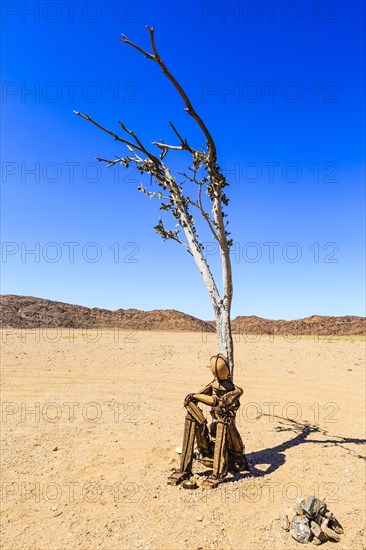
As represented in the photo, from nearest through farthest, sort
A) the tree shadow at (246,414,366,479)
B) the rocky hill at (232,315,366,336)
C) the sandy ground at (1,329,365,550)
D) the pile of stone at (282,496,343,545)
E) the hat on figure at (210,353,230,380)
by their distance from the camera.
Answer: the pile of stone at (282,496,343,545) < the sandy ground at (1,329,365,550) < the hat on figure at (210,353,230,380) < the tree shadow at (246,414,366,479) < the rocky hill at (232,315,366,336)

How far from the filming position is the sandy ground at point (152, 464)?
17.1ft

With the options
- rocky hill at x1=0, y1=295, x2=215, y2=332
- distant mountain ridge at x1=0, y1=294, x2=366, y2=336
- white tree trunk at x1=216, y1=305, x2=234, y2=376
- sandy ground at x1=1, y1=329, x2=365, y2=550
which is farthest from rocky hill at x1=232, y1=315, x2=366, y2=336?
white tree trunk at x1=216, y1=305, x2=234, y2=376

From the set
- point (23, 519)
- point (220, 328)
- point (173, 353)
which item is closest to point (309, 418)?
point (220, 328)

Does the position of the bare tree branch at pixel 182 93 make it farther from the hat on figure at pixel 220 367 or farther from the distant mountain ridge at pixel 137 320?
the distant mountain ridge at pixel 137 320

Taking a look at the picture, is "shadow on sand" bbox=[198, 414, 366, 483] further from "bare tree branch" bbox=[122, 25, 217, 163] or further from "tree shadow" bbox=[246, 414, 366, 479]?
"bare tree branch" bbox=[122, 25, 217, 163]

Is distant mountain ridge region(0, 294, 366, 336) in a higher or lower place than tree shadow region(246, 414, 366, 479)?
higher

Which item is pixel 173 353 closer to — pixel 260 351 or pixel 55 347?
pixel 260 351

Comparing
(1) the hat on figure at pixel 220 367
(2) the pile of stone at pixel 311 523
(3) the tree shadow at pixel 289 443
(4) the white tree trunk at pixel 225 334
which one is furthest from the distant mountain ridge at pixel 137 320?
(2) the pile of stone at pixel 311 523

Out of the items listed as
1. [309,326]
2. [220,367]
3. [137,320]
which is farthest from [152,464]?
[309,326]

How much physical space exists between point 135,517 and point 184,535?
0.78 m

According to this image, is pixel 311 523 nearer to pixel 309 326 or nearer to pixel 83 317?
pixel 83 317

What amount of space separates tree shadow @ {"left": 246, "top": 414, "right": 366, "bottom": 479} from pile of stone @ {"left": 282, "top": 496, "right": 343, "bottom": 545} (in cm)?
147

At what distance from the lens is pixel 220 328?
7.78 meters

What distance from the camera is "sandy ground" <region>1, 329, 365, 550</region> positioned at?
5.20 meters
